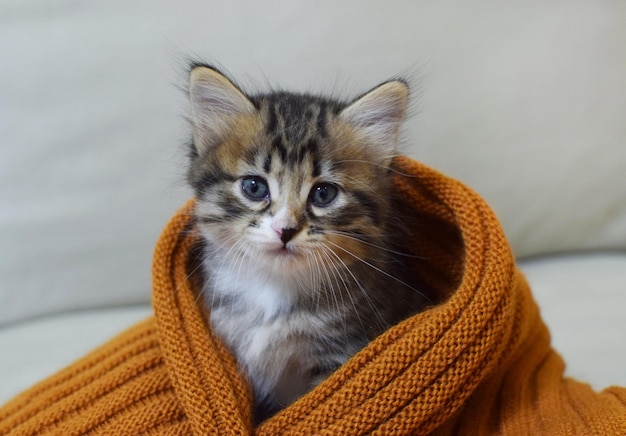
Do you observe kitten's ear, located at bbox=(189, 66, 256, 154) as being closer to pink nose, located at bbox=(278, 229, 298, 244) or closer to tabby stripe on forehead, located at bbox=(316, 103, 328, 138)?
tabby stripe on forehead, located at bbox=(316, 103, 328, 138)

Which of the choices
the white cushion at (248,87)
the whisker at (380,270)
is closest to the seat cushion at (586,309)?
the white cushion at (248,87)

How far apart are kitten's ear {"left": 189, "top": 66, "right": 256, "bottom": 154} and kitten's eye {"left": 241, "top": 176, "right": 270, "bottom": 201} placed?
118 millimetres

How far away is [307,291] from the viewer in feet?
3.15

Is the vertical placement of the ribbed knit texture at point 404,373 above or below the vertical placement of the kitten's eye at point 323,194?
below

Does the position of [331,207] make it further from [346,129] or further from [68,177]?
[68,177]

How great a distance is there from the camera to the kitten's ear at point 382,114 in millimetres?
966

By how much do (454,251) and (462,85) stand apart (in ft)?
1.90

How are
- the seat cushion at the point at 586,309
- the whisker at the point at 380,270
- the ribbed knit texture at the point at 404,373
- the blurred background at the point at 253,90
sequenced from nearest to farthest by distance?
the ribbed knit texture at the point at 404,373 → the whisker at the point at 380,270 → the seat cushion at the point at 586,309 → the blurred background at the point at 253,90

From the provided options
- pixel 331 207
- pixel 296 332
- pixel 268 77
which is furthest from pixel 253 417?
pixel 268 77

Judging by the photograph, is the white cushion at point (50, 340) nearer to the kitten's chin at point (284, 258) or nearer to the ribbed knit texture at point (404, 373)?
the ribbed knit texture at point (404, 373)

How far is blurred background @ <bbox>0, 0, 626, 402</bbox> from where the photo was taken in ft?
4.37

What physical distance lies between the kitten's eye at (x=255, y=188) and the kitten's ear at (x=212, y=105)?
118 millimetres

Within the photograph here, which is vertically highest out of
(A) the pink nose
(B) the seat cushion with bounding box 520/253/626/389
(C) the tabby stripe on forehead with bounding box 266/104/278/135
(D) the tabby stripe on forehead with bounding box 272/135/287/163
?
(C) the tabby stripe on forehead with bounding box 266/104/278/135

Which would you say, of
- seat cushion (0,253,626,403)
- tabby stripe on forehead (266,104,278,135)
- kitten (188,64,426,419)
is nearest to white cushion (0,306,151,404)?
seat cushion (0,253,626,403)
